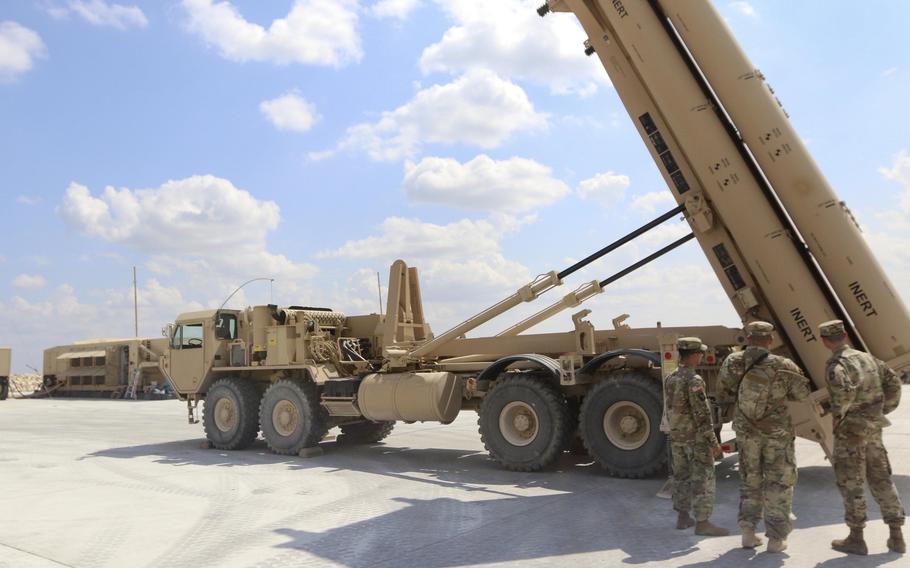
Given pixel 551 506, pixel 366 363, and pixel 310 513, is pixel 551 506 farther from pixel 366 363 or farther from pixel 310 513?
pixel 366 363

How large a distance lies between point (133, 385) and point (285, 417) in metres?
21.6

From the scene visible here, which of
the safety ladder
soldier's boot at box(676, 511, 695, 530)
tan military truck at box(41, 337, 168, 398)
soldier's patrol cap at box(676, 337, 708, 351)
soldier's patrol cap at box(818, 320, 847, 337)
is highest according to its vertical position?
tan military truck at box(41, 337, 168, 398)

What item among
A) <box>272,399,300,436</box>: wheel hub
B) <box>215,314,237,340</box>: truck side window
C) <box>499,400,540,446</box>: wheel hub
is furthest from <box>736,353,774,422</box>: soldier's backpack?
<box>215,314,237,340</box>: truck side window

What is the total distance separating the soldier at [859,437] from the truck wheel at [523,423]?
4046mm

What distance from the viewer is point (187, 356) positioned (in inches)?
530

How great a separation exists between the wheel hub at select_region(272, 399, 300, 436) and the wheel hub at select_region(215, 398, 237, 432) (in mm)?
936

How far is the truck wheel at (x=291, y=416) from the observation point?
37.9 feet

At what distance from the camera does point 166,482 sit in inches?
355

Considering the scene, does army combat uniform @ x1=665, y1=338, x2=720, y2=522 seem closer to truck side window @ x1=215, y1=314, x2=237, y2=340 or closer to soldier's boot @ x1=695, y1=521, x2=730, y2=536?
soldier's boot @ x1=695, y1=521, x2=730, y2=536

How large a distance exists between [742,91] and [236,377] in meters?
9.43

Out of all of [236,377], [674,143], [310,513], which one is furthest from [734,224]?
[236,377]

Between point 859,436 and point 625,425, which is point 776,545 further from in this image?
point 625,425

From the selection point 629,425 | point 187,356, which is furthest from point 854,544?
point 187,356

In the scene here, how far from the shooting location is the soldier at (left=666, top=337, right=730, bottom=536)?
19.4 feet
